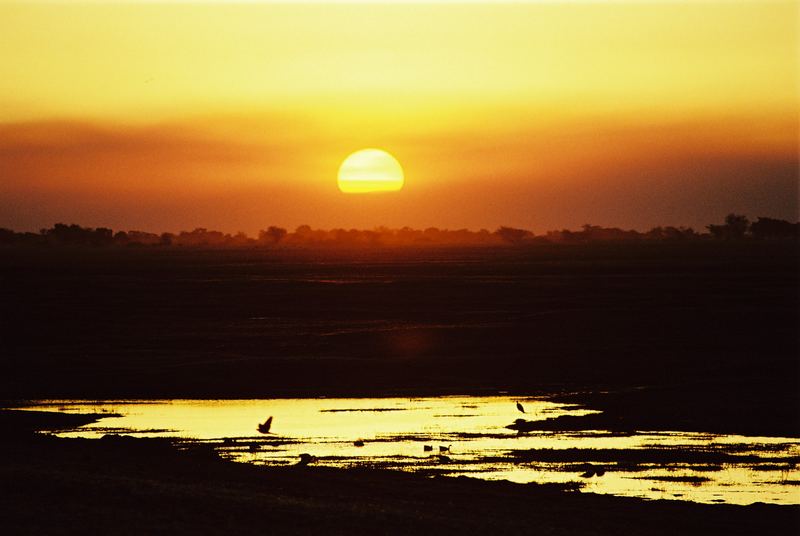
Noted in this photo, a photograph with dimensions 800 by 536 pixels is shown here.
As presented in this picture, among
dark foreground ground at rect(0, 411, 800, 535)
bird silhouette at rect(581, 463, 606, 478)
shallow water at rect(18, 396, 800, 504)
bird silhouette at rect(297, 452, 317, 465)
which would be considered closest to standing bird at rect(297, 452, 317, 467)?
bird silhouette at rect(297, 452, 317, 465)

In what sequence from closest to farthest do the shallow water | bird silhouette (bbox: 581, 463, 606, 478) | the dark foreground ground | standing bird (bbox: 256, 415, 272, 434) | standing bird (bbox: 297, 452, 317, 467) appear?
the dark foreground ground
the shallow water
bird silhouette (bbox: 581, 463, 606, 478)
standing bird (bbox: 297, 452, 317, 467)
standing bird (bbox: 256, 415, 272, 434)

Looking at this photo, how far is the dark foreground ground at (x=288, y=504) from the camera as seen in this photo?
12984 mm

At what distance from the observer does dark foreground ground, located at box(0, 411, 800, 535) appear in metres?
13.0

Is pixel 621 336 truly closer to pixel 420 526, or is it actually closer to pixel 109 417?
pixel 109 417

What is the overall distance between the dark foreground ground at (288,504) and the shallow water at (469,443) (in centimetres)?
132

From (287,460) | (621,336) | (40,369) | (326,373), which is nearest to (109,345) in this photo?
(40,369)

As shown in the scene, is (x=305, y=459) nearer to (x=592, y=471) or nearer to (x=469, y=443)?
(x=469, y=443)

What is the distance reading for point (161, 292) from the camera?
82.8 m

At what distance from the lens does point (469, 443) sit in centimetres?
2231

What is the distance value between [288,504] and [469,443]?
849cm

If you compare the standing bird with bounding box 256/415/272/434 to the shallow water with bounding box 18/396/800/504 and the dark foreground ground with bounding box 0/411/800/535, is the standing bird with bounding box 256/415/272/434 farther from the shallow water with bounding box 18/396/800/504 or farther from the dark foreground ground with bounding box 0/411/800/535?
the dark foreground ground with bounding box 0/411/800/535

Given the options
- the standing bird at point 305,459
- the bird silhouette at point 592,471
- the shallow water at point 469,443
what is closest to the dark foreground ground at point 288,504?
the standing bird at point 305,459

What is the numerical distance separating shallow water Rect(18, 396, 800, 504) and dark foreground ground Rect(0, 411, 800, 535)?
132cm

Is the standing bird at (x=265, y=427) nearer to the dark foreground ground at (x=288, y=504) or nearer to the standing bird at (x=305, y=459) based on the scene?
the standing bird at (x=305, y=459)
